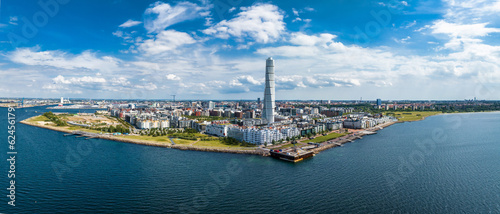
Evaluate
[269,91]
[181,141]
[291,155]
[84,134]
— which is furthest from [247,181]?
[269,91]

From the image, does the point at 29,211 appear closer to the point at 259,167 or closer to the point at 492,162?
the point at 259,167

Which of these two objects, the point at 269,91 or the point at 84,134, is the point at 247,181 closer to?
the point at 84,134

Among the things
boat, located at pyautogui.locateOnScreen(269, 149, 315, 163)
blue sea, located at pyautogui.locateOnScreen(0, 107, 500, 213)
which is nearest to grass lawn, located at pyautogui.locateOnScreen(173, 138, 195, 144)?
blue sea, located at pyautogui.locateOnScreen(0, 107, 500, 213)

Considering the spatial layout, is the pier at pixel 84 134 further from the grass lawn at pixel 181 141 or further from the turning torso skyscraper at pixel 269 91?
the turning torso skyscraper at pixel 269 91

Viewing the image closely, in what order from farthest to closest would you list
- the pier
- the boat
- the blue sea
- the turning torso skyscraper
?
the turning torso skyscraper, the pier, the boat, the blue sea

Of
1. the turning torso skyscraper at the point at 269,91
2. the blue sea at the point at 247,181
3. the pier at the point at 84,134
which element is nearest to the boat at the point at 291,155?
the blue sea at the point at 247,181

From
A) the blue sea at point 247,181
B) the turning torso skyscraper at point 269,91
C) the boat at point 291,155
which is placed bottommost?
the blue sea at point 247,181

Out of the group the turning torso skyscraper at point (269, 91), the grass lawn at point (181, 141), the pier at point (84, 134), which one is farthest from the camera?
the turning torso skyscraper at point (269, 91)

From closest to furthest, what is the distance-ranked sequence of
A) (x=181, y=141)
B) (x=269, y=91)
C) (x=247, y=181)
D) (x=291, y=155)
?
(x=247, y=181) < (x=291, y=155) < (x=181, y=141) < (x=269, y=91)

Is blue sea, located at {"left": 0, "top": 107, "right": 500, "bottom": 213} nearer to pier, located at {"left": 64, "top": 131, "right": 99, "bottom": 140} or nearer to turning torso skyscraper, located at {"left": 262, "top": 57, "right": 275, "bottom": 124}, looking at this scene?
pier, located at {"left": 64, "top": 131, "right": 99, "bottom": 140}
